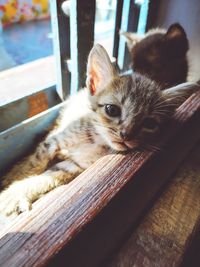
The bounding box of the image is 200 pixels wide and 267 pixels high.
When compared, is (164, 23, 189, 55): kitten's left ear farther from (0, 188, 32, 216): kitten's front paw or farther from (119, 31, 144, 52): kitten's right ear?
(0, 188, 32, 216): kitten's front paw

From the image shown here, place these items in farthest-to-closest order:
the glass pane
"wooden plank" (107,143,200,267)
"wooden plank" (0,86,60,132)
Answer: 1. the glass pane
2. "wooden plank" (0,86,60,132)
3. "wooden plank" (107,143,200,267)

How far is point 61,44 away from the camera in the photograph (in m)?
1.42

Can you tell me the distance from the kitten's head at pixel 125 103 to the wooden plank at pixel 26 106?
428 mm

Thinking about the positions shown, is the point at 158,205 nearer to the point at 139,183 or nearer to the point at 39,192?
the point at 139,183

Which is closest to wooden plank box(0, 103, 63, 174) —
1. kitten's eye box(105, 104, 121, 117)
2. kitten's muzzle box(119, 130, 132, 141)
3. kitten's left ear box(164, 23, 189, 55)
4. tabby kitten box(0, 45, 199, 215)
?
tabby kitten box(0, 45, 199, 215)

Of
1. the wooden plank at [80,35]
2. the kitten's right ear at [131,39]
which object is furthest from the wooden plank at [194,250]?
the kitten's right ear at [131,39]

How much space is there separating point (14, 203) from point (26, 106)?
0.55 metres

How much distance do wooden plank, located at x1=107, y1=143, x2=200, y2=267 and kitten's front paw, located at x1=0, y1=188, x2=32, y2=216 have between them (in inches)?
19.0

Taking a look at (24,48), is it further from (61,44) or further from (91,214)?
(91,214)

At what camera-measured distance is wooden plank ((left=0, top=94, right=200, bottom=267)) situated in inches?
23.8

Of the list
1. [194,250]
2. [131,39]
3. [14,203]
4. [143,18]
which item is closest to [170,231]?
[194,250]

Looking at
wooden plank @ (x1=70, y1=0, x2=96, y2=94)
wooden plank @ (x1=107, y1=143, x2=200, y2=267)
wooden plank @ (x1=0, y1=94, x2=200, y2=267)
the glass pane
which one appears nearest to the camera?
wooden plank @ (x1=0, y1=94, x2=200, y2=267)

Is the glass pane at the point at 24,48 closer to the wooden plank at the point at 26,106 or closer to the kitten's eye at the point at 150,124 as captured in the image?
the wooden plank at the point at 26,106

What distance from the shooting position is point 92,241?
0.77 meters
